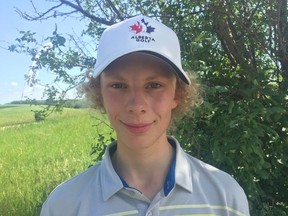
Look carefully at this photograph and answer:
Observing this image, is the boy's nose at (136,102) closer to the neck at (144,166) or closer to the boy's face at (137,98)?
the boy's face at (137,98)

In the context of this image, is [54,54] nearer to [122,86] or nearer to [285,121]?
[285,121]

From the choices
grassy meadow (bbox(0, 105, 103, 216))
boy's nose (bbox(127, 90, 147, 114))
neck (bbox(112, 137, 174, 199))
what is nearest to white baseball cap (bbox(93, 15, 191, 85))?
boy's nose (bbox(127, 90, 147, 114))

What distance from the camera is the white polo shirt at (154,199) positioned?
1504 mm

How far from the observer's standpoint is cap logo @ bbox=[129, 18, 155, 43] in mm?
1562

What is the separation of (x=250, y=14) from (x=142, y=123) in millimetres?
2066

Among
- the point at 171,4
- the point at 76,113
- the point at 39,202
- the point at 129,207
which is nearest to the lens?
the point at 129,207

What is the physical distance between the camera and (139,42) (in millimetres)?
1551

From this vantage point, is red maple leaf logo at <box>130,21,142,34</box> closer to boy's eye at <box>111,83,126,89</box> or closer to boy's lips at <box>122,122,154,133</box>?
boy's eye at <box>111,83,126,89</box>

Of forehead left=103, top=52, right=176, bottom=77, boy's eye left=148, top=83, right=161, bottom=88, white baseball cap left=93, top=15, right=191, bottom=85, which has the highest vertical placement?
white baseball cap left=93, top=15, right=191, bottom=85

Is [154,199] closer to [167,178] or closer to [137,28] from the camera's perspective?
[167,178]

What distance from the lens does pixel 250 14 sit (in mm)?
3299

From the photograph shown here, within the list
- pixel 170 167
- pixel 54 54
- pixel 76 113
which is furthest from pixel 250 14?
pixel 76 113

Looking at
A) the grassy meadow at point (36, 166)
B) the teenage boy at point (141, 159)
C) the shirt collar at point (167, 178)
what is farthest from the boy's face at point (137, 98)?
the grassy meadow at point (36, 166)

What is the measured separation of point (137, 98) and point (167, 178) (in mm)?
314
